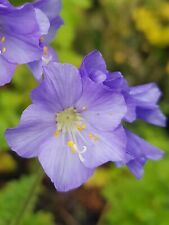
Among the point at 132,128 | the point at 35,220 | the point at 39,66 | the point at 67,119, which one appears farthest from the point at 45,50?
the point at 132,128

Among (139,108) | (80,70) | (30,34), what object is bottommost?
(139,108)

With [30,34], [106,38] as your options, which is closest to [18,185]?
[30,34]

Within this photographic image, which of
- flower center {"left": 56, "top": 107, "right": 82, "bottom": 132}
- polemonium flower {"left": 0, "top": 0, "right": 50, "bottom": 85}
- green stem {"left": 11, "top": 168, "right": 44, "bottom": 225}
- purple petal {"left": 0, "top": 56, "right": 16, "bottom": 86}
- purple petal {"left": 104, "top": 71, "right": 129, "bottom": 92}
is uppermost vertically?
polemonium flower {"left": 0, "top": 0, "right": 50, "bottom": 85}

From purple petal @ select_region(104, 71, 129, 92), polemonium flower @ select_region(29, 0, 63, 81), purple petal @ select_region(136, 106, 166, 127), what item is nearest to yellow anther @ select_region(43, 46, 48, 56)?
polemonium flower @ select_region(29, 0, 63, 81)

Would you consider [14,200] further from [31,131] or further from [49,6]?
[49,6]

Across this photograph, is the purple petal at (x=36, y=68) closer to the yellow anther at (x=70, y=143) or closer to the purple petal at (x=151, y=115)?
the yellow anther at (x=70, y=143)

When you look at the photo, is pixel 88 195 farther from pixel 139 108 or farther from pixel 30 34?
pixel 30 34

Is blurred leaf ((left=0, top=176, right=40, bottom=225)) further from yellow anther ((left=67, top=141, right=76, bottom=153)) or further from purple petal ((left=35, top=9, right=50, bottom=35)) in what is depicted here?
purple petal ((left=35, top=9, right=50, bottom=35))
